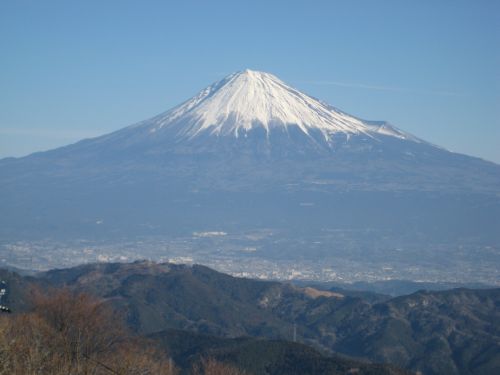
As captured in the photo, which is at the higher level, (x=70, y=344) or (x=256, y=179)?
(x=256, y=179)

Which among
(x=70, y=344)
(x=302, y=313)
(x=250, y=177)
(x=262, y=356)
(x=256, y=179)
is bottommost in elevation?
(x=302, y=313)

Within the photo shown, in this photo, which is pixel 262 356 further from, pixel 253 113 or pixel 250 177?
pixel 253 113

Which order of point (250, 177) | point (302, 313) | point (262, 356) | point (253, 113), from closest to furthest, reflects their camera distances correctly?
1. point (262, 356)
2. point (302, 313)
3. point (250, 177)
4. point (253, 113)

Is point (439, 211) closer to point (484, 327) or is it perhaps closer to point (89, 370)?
point (484, 327)

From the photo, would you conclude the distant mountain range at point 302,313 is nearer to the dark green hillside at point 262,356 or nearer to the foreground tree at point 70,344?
the dark green hillside at point 262,356

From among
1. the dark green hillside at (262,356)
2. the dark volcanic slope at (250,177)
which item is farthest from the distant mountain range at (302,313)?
the dark volcanic slope at (250,177)

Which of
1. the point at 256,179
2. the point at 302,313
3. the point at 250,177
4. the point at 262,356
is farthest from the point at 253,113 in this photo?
the point at 262,356

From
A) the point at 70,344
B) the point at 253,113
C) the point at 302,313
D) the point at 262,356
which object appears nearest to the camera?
the point at 70,344
